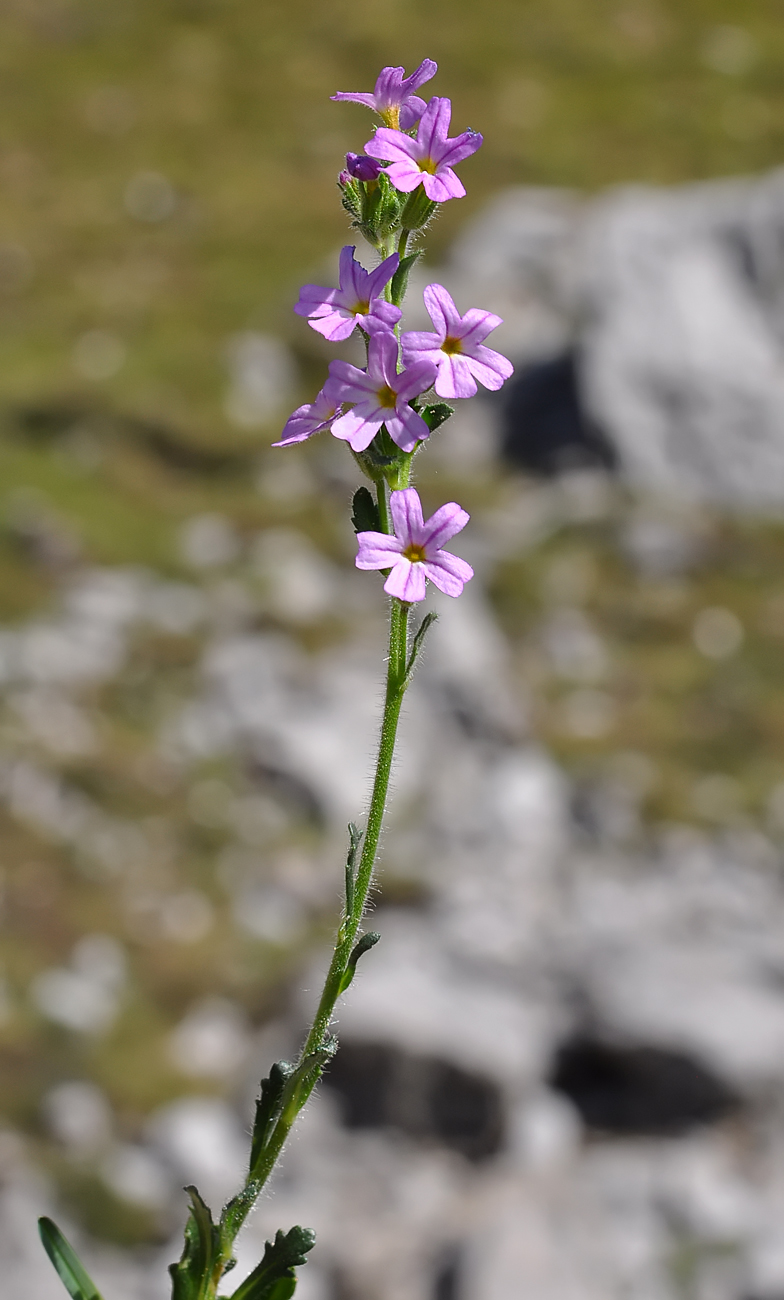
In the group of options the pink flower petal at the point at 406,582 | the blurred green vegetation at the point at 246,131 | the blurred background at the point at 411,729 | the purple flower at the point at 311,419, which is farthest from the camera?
the blurred green vegetation at the point at 246,131

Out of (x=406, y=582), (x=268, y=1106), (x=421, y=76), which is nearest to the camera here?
(x=406, y=582)

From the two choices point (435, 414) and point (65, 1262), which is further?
point (65, 1262)

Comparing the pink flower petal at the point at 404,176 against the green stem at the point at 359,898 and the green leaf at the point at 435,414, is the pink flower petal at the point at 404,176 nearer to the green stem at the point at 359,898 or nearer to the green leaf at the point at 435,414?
the green leaf at the point at 435,414

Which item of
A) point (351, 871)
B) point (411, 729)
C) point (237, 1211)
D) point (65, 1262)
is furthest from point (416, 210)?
point (411, 729)

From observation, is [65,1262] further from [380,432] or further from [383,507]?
[380,432]

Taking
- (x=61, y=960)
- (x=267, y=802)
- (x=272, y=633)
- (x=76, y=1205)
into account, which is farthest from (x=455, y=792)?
(x=76, y=1205)

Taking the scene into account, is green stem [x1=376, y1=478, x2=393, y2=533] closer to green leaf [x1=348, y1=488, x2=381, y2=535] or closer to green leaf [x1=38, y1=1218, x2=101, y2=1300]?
green leaf [x1=348, y1=488, x2=381, y2=535]

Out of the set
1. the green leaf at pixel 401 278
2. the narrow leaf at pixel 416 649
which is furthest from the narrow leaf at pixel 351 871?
the green leaf at pixel 401 278
